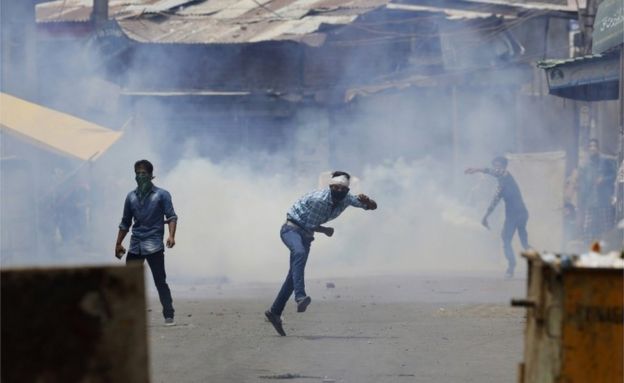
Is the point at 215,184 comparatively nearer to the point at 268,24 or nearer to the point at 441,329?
the point at 268,24

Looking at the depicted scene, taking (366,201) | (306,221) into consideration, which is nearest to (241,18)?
(306,221)

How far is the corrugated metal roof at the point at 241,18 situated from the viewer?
2870 cm

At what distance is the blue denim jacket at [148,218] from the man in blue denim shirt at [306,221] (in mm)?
1113

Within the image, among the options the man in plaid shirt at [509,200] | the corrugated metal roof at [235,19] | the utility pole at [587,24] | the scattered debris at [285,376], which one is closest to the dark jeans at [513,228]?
the man in plaid shirt at [509,200]

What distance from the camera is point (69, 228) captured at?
24562 millimetres

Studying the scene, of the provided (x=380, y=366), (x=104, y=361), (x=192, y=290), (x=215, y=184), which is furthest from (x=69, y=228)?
(x=104, y=361)

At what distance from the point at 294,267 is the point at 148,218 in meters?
1.48

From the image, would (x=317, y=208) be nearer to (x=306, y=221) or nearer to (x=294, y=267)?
(x=306, y=221)

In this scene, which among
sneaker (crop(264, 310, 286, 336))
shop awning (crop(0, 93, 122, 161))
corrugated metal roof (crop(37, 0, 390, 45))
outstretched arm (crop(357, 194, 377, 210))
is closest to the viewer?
sneaker (crop(264, 310, 286, 336))

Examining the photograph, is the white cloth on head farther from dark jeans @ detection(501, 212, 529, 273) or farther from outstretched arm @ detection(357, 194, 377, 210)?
dark jeans @ detection(501, 212, 529, 273)

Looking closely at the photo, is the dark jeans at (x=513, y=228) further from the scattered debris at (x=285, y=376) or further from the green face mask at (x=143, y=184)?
the scattered debris at (x=285, y=376)

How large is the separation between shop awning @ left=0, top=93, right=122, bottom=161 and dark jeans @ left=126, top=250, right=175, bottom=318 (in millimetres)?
8153

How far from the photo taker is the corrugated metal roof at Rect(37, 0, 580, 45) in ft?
94.2

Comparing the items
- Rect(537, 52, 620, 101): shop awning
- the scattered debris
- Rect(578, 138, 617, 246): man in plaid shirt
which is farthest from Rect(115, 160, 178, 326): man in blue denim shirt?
Rect(578, 138, 617, 246): man in plaid shirt
